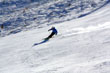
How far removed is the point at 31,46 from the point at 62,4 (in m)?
11.0

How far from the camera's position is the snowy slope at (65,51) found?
10.1m

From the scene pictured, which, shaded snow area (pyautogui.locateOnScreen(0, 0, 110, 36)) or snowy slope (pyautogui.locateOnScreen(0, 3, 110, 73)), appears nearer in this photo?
snowy slope (pyautogui.locateOnScreen(0, 3, 110, 73))

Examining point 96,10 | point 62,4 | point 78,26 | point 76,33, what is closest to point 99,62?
point 76,33

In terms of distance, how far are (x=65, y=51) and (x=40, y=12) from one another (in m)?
12.4

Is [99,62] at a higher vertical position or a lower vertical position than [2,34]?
higher

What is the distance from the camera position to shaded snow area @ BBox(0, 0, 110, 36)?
21.6 metres

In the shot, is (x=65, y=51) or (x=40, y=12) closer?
(x=65, y=51)

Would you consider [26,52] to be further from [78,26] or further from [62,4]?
[62,4]

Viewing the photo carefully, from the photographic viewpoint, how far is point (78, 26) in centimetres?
1716

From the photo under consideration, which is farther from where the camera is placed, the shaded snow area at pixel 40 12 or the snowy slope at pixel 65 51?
the shaded snow area at pixel 40 12

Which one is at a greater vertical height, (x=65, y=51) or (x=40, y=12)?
(x=65, y=51)

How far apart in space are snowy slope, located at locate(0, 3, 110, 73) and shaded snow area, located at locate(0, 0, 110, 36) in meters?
3.75

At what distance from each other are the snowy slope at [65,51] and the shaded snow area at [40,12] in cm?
375

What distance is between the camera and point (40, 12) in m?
24.5
